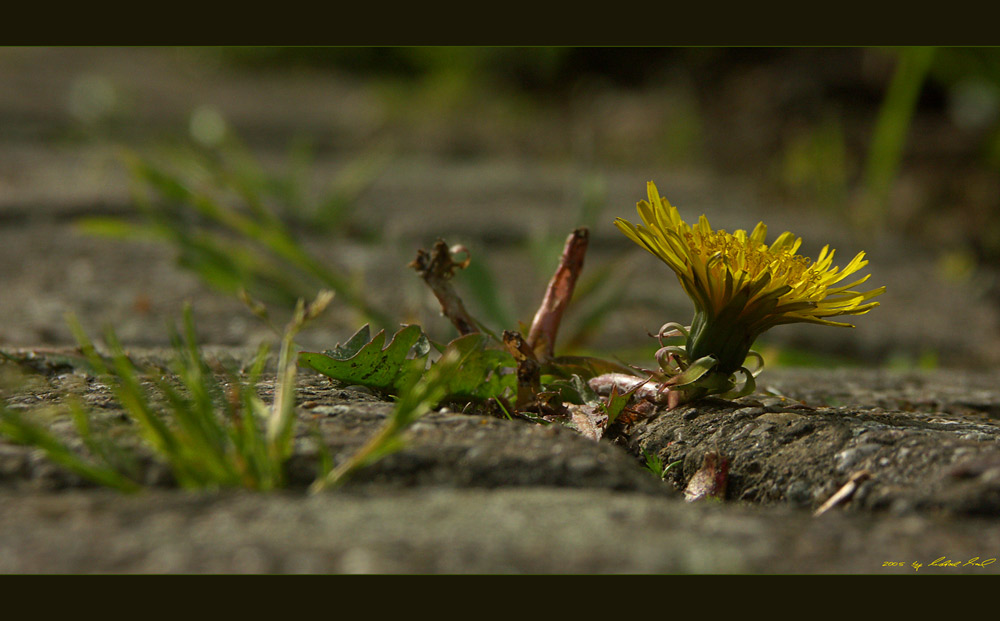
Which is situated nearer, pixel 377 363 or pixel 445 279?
pixel 377 363

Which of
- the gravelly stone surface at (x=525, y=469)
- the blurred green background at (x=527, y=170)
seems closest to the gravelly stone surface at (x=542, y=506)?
the gravelly stone surface at (x=525, y=469)

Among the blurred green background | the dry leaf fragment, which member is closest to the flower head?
the dry leaf fragment

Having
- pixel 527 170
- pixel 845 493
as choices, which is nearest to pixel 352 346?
pixel 845 493

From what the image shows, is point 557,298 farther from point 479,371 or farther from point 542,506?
point 542,506

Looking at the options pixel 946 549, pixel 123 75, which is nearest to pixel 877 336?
pixel 946 549

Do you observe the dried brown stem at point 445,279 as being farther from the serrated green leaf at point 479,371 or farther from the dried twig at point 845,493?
the dried twig at point 845,493

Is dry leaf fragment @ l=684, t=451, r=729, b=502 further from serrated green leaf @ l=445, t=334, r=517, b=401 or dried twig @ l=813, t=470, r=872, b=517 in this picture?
serrated green leaf @ l=445, t=334, r=517, b=401
